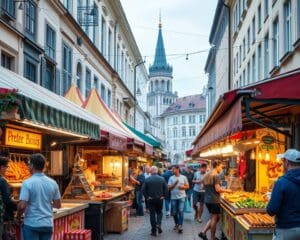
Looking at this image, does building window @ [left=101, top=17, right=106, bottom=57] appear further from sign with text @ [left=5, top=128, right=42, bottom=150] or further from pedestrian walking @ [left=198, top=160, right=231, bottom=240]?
sign with text @ [left=5, top=128, right=42, bottom=150]

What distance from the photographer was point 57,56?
20.9m

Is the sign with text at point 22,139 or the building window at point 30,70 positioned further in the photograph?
the building window at point 30,70

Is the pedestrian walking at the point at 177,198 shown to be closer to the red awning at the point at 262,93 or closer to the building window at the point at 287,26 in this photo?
the building window at the point at 287,26

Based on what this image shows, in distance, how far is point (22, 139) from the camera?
35.3 ft

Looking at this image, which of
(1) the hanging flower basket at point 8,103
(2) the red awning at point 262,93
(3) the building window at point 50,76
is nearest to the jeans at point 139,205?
(3) the building window at point 50,76

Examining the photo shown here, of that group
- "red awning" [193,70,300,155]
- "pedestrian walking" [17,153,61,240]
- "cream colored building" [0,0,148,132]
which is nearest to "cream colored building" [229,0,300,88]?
"cream colored building" [0,0,148,132]

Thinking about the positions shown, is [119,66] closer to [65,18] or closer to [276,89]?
[65,18]

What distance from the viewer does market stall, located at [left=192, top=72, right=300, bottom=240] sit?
6957 millimetres

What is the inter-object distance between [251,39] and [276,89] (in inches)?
906

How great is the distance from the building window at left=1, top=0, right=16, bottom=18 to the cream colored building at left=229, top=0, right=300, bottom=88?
793 cm

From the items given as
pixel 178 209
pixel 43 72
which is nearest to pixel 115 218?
pixel 178 209

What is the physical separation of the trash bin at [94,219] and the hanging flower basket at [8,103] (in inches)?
241

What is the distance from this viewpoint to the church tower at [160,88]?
5935 inches

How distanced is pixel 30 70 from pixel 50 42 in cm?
281
